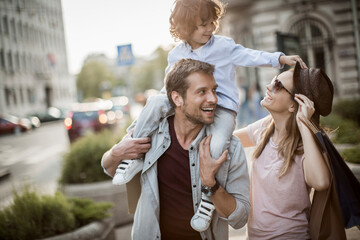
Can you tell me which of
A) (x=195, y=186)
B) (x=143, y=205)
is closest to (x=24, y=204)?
(x=143, y=205)

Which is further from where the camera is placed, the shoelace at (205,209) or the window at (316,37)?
the window at (316,37)

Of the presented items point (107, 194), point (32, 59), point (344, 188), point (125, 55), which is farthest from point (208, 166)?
point (32, 59)

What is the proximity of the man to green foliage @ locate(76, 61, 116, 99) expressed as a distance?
71919mm

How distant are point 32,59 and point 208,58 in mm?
52232

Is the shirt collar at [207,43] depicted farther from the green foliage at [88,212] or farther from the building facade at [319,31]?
the building facade at [319,31]

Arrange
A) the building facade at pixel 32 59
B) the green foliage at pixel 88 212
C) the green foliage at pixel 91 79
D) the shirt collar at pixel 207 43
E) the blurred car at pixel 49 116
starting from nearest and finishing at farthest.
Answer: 1. the shirt collar at pixel 207 43
2. the green foliage at pixel 88 212
3. the blurred car at pixel 49 116
4. the building facade at pixel 32 59
5. the green foliage at pixel 91 79

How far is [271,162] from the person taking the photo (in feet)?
8.10

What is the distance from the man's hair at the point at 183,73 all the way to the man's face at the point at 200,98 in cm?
3

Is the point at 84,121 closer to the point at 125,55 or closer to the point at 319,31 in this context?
the point at 125,55

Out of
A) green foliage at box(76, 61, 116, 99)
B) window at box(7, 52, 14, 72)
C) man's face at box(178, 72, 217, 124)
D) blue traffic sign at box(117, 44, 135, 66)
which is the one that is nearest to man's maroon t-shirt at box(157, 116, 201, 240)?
man's face at box(178, 72, 217, 124)

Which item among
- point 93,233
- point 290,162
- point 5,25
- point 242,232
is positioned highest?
point 5,25

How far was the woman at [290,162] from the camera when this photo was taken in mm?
2273

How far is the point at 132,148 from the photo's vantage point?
246 cm

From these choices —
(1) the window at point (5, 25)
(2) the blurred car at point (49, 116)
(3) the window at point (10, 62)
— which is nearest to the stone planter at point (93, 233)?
(2) the blurred car at point (49, 116)
